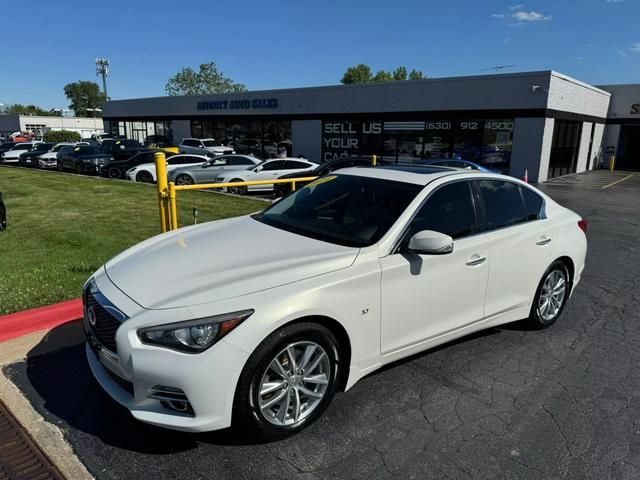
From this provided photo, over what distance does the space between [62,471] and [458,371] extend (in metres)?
2.77

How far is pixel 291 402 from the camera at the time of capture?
2.94 metres

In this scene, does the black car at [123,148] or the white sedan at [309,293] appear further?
the black car at [123,148]

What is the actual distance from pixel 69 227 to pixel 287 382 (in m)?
7.44

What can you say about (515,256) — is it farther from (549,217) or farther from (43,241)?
(43,241)

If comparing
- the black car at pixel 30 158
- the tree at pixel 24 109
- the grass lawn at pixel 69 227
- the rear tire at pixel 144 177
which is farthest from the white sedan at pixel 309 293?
the tree at pixel 24 109

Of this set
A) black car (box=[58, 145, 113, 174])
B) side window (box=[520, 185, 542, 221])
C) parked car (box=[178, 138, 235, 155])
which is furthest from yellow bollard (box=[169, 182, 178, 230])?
parked car (box=[178, 138, 235, 155])

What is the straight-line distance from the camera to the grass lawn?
5.40 metres

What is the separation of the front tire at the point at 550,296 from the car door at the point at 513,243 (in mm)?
143

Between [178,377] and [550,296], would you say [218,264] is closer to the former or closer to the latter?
[178,377]

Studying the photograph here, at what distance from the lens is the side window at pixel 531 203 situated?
4.46 meters

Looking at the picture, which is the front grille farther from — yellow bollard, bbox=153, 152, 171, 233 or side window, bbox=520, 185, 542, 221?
side window, bbox=520, 185, 542, 221

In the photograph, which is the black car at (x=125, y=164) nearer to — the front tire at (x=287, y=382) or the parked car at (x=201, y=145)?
the parked car at (x=201, y=145)

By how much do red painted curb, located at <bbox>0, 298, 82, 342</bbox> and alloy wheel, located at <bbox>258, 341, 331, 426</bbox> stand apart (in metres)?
2.74

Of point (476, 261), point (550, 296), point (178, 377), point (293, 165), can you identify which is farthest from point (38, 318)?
point (293, 165)
